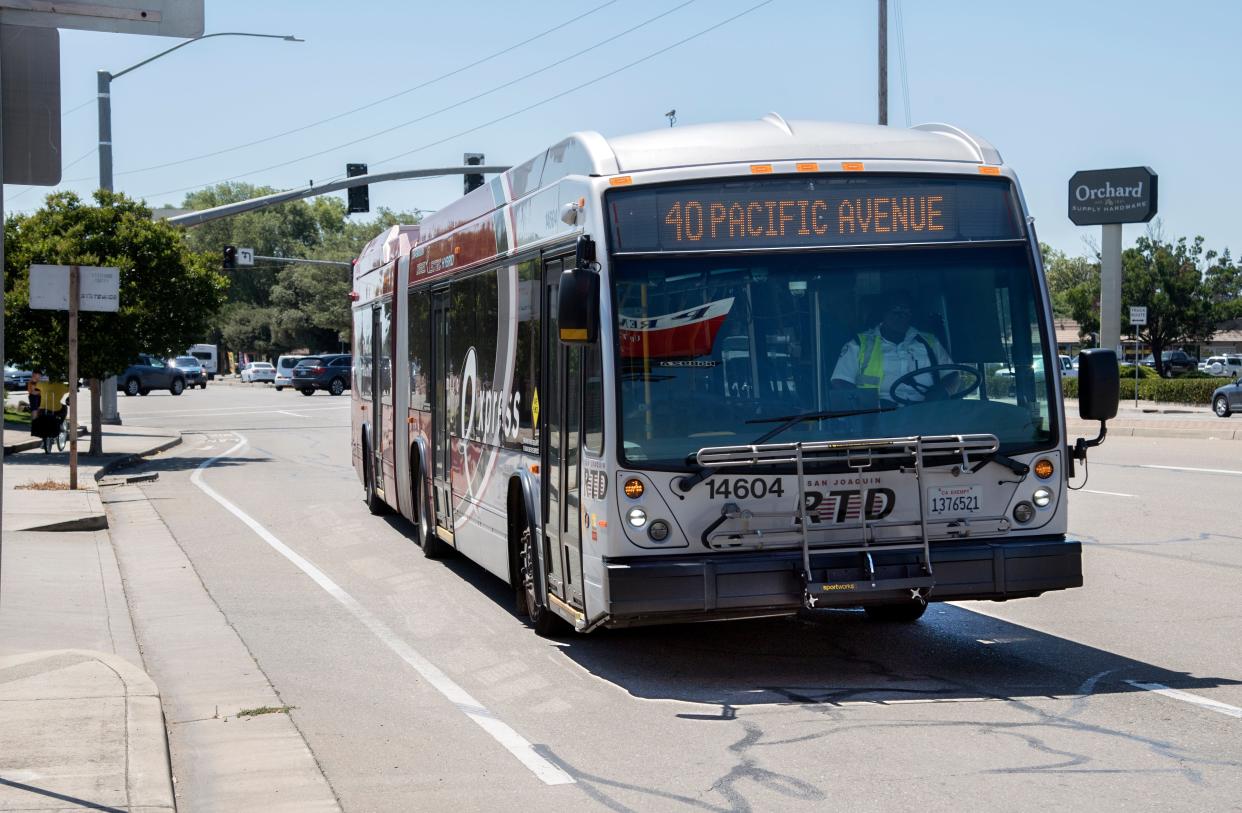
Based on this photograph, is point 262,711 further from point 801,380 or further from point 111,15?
point 111,15

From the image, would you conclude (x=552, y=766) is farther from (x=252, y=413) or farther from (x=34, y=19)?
(x=252, y=413)

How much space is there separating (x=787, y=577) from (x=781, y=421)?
2.76 feet

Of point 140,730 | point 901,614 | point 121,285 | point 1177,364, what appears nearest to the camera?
point 140,730

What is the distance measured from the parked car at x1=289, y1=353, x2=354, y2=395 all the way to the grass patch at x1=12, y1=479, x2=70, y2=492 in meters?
→ 45.0

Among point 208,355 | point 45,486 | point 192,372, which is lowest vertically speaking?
point 45,486

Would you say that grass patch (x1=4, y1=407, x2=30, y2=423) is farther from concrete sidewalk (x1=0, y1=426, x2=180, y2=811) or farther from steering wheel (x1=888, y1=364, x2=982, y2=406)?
steering wheel (x1=888, y1=364, x2=982, y2=406)

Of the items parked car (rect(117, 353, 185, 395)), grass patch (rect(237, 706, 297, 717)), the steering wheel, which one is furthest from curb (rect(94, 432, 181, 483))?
parked car (rect(117, 353, 185, 395))

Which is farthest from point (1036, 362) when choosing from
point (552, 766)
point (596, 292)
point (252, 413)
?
point (252, 413)

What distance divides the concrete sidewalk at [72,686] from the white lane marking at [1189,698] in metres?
5.00

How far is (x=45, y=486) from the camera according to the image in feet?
65.6

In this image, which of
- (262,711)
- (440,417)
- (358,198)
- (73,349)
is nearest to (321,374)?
(358,198)

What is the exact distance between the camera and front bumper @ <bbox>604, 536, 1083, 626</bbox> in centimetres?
768

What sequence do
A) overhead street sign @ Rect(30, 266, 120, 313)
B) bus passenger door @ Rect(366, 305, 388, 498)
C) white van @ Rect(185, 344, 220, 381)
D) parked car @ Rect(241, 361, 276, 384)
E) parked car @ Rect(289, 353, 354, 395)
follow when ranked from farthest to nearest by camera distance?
1. white van @ Rect(185, 344, 220, 381)
2. parked car @ Rect(241, 361, 276, 384)
3. parked car @ Rect(289, 353, 354, 395)
4. overhead street sign @ Rect(30, 266, 120, 313)
5. bus passenger door @ Rect(366, 305, 388, 498)

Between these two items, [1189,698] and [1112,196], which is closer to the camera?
[1189,698]
